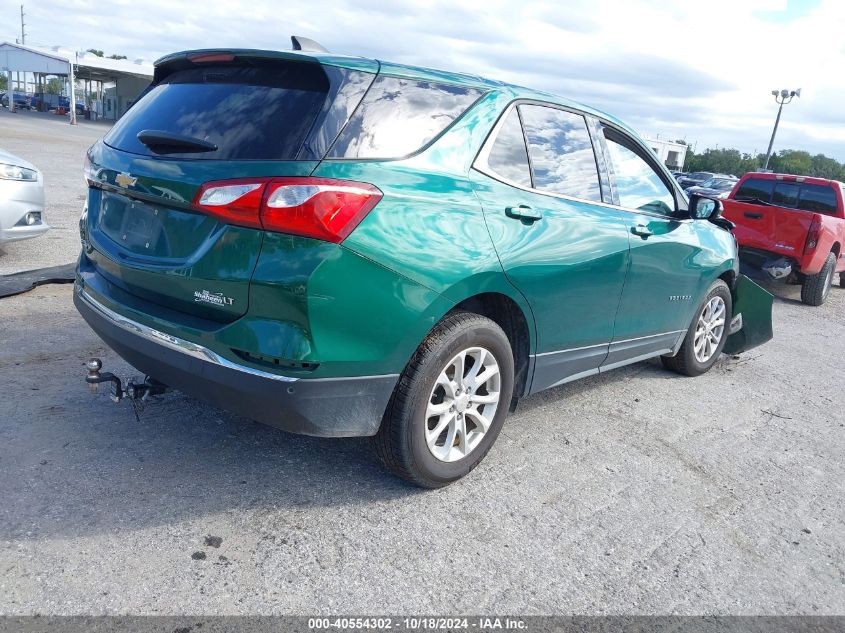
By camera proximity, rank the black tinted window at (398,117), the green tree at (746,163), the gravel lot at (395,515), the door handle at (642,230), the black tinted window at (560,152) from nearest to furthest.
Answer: the gravel lot at (395,515), the black tinted window at (398,117), the black tinted window at (560,152), the door handle at (642,230), the green tree at (746,163)

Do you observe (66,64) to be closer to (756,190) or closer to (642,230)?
(756,190)

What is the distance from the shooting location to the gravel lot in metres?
2.52

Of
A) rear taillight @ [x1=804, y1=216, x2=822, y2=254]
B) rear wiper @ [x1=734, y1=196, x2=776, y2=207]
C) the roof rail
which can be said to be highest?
the roof rail

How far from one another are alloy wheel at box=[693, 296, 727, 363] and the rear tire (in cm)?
476

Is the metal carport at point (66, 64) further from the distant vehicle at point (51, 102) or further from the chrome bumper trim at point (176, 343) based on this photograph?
the chrome bumper trim at point (176, 343)

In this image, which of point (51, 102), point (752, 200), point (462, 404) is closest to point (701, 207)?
point (462, 404)

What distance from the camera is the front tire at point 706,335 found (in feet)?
17.4

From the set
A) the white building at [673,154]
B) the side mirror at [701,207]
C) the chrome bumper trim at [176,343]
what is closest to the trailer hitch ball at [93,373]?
the chrome bumper trim at [176,343]

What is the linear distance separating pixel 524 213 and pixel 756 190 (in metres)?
8.35

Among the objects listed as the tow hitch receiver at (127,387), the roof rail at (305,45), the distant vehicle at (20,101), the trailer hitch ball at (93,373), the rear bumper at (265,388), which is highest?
the roof rail at (305,45)

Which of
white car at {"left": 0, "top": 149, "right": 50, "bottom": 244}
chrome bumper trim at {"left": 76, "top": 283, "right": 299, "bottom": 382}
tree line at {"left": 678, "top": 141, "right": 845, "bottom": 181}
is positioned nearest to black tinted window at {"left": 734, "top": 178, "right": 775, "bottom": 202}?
white car at {"left": 0, "top": 149, "right": 50, "bottom": 244}

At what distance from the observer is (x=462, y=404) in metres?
3.23

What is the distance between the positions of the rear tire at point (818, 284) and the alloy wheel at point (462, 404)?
785cm

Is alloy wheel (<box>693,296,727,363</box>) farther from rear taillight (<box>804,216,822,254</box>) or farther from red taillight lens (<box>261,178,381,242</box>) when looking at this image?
rear taillight (<box>804,216,822,254</box>)
